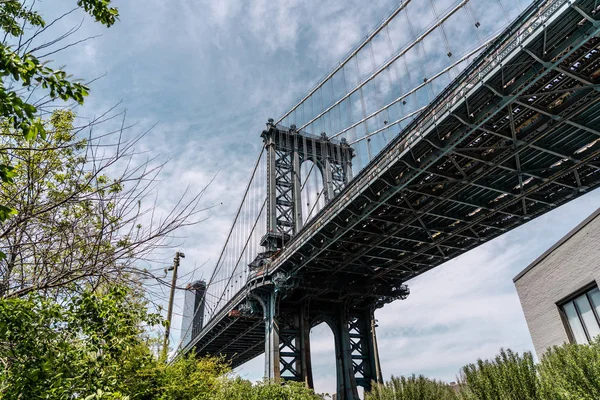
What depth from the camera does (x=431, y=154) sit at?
2027cm

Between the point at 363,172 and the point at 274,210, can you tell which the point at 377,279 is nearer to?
the point at 274,210

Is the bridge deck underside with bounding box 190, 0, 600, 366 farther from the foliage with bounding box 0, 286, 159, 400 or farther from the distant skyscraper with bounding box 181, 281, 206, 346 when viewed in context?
the foliage with bounding box 0, 286, 159, 400

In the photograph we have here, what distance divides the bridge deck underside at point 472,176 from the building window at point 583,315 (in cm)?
679

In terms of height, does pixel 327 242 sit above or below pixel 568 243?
above

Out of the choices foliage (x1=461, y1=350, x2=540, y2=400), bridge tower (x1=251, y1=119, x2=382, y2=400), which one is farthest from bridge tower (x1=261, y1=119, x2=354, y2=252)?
foliage (x1=461, y1=350, x2=540, y2=400)

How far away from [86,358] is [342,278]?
3123 centimetres

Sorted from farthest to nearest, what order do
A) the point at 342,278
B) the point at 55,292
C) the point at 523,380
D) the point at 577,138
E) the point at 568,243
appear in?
the point at 342,278
the point at 577,138
the point at 568,243
the point at 523,380
the point at 55,292

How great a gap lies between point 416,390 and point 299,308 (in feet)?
72.7

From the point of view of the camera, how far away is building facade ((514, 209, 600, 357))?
54.9ft

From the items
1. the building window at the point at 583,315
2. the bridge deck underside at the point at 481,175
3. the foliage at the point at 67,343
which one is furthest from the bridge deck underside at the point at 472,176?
the foliage at the point at 67,343

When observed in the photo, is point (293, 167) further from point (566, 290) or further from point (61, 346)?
point (61, 346)

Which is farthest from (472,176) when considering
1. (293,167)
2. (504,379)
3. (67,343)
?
(293,167)

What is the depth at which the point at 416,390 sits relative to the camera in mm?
16688

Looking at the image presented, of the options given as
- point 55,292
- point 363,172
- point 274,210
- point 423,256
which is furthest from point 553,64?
point 274,210
